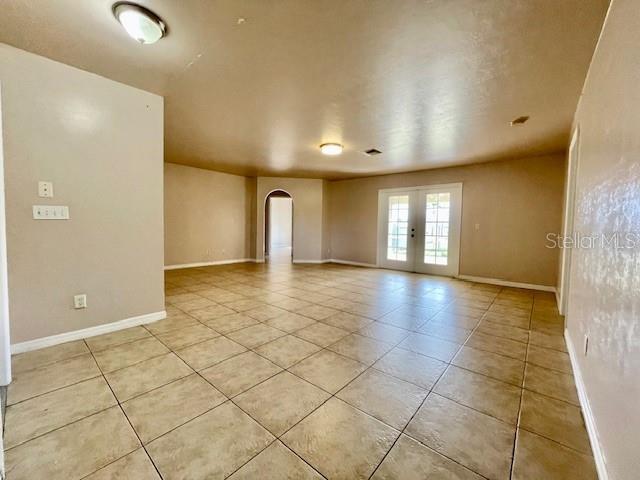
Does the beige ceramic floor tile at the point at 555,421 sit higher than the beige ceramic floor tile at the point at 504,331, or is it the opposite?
the beige ceramic floor tile at the point at 504,331

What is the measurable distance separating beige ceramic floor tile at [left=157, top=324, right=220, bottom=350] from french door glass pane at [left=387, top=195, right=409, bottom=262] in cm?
496

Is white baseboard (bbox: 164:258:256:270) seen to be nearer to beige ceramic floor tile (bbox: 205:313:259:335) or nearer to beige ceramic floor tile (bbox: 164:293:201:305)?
beige ceramic floor tile (bbox: 164:293:201:305)

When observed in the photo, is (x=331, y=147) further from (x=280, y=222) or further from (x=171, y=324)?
(x=280, y=222)

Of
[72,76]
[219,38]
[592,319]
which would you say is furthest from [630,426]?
[72,76]

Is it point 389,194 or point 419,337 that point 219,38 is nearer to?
point 419,337

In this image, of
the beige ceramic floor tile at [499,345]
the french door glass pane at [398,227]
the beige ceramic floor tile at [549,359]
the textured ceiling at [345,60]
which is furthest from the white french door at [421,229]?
the beige ceramic floor tile at [549,359]

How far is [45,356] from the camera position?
2215 mm

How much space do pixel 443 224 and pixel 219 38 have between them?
5.35 m

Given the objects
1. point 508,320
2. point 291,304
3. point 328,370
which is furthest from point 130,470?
point 508,320

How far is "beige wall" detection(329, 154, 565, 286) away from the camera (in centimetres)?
468

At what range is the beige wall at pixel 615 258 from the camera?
104 centimetres

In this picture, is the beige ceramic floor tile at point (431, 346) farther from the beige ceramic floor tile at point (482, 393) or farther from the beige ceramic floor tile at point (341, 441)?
the beige ceramic floor tile at point (341, 441)

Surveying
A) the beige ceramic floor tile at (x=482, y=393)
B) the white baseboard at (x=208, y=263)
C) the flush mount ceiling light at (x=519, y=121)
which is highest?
the flush mount ceiling light at (x=519, y=121)

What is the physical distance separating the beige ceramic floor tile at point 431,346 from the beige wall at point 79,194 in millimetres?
2718
